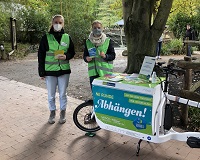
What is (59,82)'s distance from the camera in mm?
4371

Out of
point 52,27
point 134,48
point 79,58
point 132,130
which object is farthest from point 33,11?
point 132,130

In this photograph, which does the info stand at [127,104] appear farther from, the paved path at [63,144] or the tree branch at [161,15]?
the tree branch at [161,15]

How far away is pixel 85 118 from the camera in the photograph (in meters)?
4.14

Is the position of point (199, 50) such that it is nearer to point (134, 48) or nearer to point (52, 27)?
point (134, 48)

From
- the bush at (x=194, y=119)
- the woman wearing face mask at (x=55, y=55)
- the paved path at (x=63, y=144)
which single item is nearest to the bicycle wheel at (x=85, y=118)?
the paved path at (x=63, y=144)

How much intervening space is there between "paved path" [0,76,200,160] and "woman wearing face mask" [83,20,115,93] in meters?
1.04

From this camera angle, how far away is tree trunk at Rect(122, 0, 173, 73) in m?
6.20

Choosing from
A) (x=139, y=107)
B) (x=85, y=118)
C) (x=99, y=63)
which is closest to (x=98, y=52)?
(x=99, y=63)

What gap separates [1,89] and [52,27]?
11.8 ft

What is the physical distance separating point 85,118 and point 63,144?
582 mm

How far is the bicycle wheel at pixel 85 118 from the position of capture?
13.4ft

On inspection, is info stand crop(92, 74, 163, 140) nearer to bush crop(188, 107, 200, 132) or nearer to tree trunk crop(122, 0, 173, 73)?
bush crop(188, 107, 200, 132)

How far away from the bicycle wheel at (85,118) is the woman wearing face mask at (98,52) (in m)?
0.52

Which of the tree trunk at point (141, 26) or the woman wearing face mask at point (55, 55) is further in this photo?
the tree trunk at point (141, 26)
